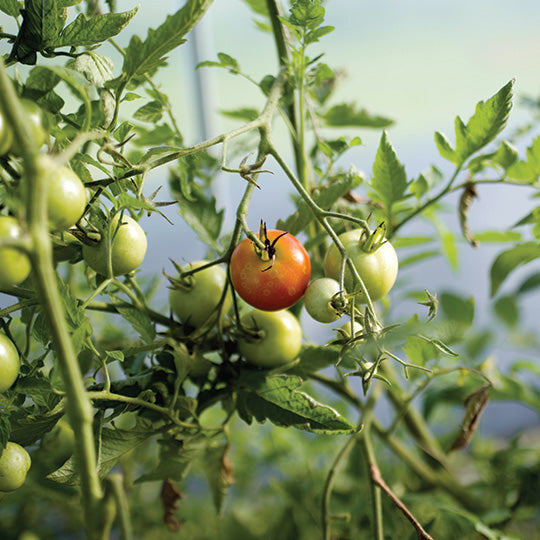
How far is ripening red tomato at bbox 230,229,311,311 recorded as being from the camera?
0.24 metres

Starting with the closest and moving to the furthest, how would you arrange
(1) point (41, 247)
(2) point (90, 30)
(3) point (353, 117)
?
(1) point (41, 247)
(2) point (90, 30)
(3) point (353, 117)

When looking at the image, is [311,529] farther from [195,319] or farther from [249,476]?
[195,319]

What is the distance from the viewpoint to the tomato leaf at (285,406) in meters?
0.25

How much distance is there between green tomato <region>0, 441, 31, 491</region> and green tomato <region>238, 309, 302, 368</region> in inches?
5.0

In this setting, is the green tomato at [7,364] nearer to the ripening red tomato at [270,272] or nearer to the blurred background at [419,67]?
the ripening red tomato at [270,272]

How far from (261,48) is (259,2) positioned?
1263mm

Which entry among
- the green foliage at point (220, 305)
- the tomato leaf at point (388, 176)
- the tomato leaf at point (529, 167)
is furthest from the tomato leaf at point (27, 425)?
the tomato leaf at point (529, 167)

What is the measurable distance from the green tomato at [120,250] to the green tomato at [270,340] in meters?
0.08

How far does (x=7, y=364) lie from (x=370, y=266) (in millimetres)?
165

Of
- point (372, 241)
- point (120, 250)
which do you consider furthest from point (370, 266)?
point (120, 250)

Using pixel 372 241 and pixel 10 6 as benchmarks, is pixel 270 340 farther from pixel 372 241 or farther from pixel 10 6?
pixel 10 6

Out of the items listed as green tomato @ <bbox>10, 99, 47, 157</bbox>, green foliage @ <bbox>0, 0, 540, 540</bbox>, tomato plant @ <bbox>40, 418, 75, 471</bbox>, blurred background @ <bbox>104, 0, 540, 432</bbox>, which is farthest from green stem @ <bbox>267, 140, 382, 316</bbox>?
blurred background @ <bbox>104, 0, 540, 432</bbox>

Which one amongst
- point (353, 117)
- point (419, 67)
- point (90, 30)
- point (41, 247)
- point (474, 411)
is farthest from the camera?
point (419, 67)

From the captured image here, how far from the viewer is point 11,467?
227 mm
